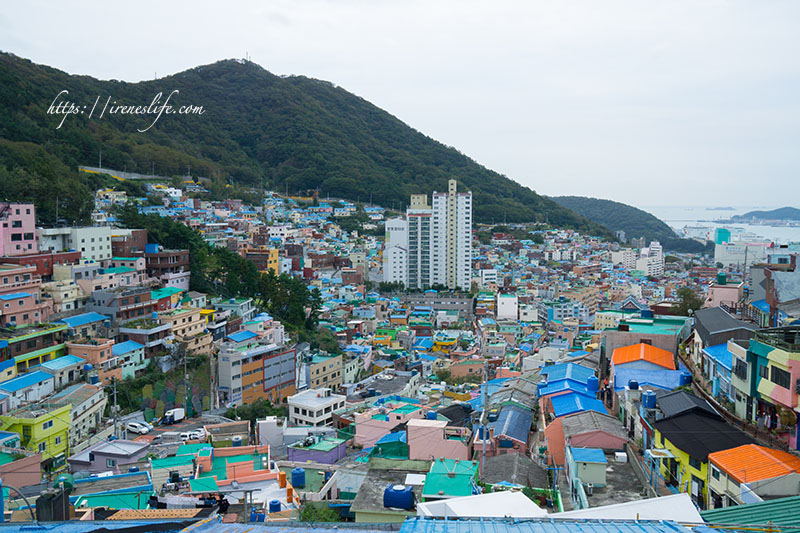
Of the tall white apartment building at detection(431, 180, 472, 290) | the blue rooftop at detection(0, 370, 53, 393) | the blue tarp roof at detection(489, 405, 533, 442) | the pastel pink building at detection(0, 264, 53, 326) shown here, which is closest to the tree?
the blue tarp roof at detection(489, 405, 533, 442)

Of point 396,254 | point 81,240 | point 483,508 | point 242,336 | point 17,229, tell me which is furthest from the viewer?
point 396,254

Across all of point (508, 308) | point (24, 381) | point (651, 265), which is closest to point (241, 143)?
point (651, 265)

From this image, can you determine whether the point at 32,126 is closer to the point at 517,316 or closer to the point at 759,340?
the point at 517,316

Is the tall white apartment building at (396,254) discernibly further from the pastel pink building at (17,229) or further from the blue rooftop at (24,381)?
the blue rooftop at (24,381)

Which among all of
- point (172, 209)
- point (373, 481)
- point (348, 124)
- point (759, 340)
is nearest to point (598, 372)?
point (759, 340)

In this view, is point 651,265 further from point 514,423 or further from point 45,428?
point 45,428

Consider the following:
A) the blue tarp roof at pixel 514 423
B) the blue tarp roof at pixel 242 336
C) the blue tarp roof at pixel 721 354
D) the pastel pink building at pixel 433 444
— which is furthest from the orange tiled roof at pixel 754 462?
the blue tarp roof at pixel 242 336

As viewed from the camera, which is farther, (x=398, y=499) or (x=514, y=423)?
(x=514, y=423)

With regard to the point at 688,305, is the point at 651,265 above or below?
below
